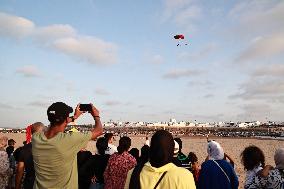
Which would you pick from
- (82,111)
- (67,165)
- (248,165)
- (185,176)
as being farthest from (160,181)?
(248,165)

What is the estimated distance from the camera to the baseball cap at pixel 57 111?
326 centimetres

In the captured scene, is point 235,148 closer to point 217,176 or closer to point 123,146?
point 123,146

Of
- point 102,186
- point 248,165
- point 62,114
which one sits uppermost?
point 62,114

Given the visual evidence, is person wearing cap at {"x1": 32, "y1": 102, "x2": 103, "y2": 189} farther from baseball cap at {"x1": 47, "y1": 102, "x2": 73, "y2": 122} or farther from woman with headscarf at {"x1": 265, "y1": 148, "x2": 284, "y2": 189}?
woman with headscarf at {"x1": 265, "y1": 148, "x2": 284, "y2": 189}

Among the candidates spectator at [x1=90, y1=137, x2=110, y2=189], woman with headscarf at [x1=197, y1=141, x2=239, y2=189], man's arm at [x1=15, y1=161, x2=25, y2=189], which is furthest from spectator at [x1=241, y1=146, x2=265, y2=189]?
man's arm at [x1=15, y1=161, x2=25, y2=189]

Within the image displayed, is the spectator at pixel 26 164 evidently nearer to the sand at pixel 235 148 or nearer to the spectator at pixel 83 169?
the spectator at pixel 83 169

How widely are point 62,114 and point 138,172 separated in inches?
40.7

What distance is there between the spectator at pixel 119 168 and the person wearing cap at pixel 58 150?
1.82 metres

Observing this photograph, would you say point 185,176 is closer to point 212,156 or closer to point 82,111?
point 82,111

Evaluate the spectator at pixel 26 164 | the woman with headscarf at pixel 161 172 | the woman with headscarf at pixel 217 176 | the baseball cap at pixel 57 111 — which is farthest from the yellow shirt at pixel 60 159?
the woman with headscarf at pixel 217 176

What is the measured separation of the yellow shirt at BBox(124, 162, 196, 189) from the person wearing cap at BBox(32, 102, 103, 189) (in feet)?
2.70

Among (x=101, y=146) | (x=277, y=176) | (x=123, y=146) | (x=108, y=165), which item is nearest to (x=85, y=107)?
(x=123, y=146)

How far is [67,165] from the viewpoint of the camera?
3211 mm

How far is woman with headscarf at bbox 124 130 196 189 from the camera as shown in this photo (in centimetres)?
248
